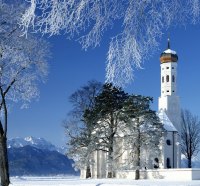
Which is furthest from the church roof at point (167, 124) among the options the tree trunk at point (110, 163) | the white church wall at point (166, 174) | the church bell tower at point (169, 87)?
the tree trunk at point (110, 163)

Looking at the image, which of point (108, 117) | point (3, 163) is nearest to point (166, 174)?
point (108, 117)

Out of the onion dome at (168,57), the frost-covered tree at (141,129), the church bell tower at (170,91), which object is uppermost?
the onion dome at (168,57)

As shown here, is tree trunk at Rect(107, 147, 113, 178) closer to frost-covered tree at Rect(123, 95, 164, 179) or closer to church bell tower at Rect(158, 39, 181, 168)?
frost-covered tree at Rect(123, 95, 164, 179)

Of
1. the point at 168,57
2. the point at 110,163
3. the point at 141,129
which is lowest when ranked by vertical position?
the point at 110,163

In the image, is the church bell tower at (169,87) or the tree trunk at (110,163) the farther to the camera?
the church bell tower at (169,87)

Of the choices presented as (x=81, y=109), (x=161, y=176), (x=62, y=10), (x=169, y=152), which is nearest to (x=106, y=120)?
(x=81, y=109)

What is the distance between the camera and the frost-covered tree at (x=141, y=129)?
165 feet

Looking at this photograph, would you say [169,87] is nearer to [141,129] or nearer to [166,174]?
[166,174]

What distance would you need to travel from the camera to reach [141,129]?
51.0 metres

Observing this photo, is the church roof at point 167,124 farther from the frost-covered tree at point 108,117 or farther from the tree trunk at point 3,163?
the tree trunk at point 3,163

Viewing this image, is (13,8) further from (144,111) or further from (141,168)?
(141,168)

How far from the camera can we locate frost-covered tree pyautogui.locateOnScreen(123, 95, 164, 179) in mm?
50375

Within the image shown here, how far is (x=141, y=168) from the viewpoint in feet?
177

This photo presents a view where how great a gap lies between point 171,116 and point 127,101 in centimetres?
3190
